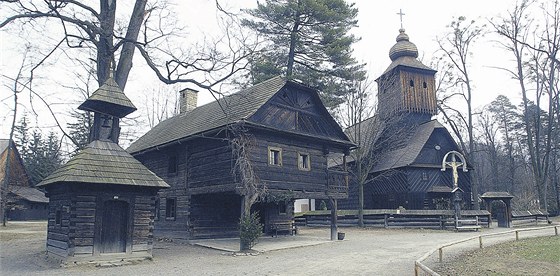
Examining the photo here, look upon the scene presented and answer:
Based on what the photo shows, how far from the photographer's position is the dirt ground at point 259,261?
1279cm

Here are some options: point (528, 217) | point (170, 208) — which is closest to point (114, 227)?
point (170, 208)

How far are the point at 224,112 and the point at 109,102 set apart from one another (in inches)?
174

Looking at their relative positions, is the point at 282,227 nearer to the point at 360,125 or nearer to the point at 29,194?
the point at 360,125

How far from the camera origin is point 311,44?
33.6 m

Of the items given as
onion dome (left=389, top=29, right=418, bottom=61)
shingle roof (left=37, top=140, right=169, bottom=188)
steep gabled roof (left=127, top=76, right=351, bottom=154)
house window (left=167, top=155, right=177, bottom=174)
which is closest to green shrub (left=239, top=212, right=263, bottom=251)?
shingle roof (left=37, top=140, right=169, bottom=188)

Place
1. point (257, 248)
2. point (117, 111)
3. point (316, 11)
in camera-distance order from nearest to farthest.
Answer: point (117, 111)
point (257, 248)
point (316, 11)

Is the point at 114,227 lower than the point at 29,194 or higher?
lower

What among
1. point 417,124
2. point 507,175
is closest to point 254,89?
point 417,124

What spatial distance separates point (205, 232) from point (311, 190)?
5766mm

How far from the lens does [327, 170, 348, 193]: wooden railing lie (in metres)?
22.7

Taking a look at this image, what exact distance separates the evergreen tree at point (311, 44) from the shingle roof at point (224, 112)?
8.26 m

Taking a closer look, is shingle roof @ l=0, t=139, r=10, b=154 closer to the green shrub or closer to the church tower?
the church tower

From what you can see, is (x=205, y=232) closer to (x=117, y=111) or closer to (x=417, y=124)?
(x=117, y=111)

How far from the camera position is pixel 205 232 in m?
21.8
